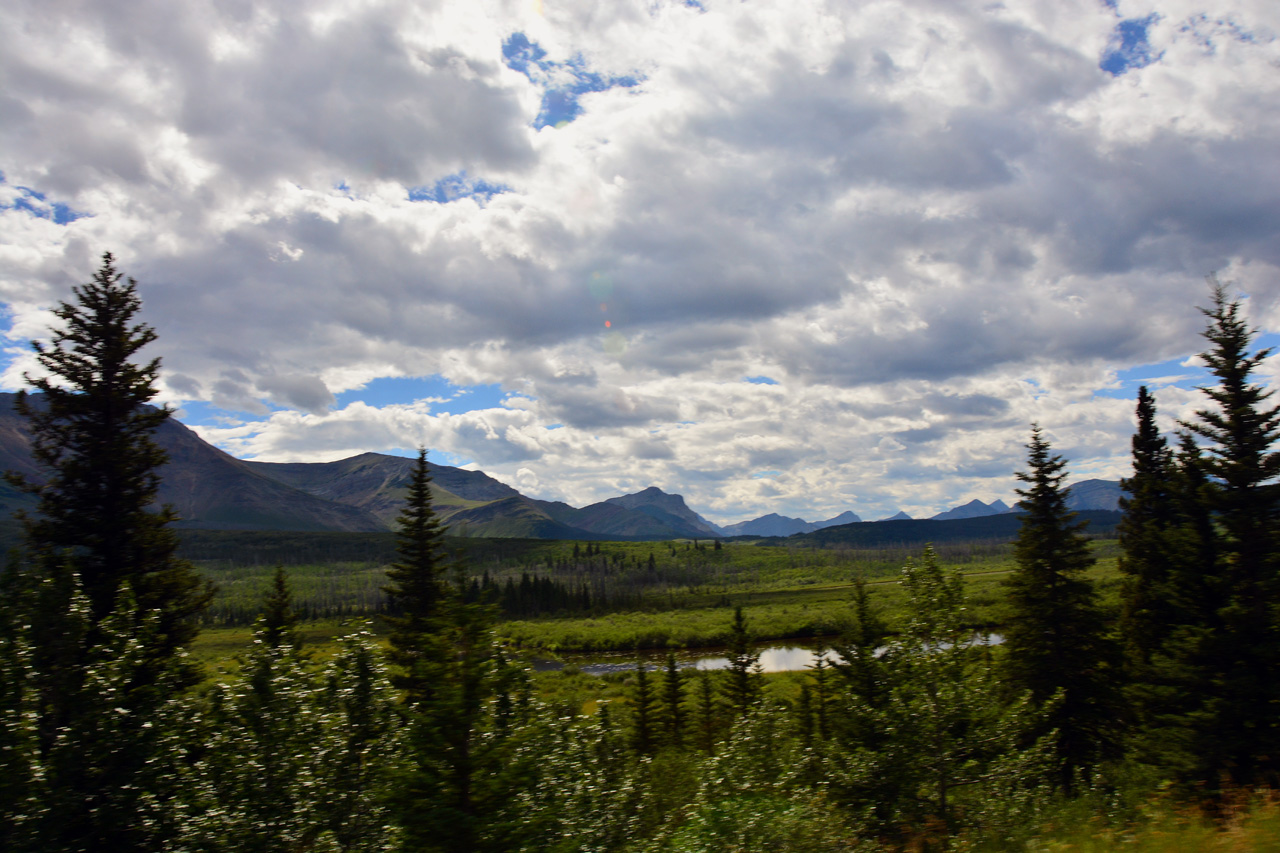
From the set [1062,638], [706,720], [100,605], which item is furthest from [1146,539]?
[100,605]

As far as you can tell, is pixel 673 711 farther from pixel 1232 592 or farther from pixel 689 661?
pixel 689 661

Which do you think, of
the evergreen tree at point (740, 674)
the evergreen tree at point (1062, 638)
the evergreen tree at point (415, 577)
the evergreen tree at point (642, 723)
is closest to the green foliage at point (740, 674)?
the evergreen tree at point (740, 674)

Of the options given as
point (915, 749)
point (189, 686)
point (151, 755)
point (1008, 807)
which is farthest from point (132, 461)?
point (1008, 807)

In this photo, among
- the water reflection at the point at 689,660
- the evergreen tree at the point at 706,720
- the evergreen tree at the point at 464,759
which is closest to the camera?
the evergreen tree at the point at 464,759

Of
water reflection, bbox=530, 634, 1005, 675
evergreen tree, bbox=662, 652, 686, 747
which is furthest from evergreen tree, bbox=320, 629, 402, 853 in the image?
water reflection, bbox=530, 634, 1005, 675

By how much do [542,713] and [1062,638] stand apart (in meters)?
24.8

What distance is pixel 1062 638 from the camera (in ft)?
92.4

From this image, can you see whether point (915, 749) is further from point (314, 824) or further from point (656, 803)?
point (314, 824)

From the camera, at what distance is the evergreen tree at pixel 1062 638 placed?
27.0 meters

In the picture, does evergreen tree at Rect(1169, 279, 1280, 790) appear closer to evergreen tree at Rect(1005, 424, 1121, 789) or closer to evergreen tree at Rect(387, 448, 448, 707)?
evergreen tree at Rect(1005, 424, 1121, 789)

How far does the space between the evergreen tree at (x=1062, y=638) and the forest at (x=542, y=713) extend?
116 mm

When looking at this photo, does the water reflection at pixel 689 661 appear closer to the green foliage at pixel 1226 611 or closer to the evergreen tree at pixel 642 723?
the evergreen tree at pixel 642 723

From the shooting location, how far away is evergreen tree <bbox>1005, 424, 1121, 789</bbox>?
26984mm

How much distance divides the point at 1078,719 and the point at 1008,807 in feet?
50.3
